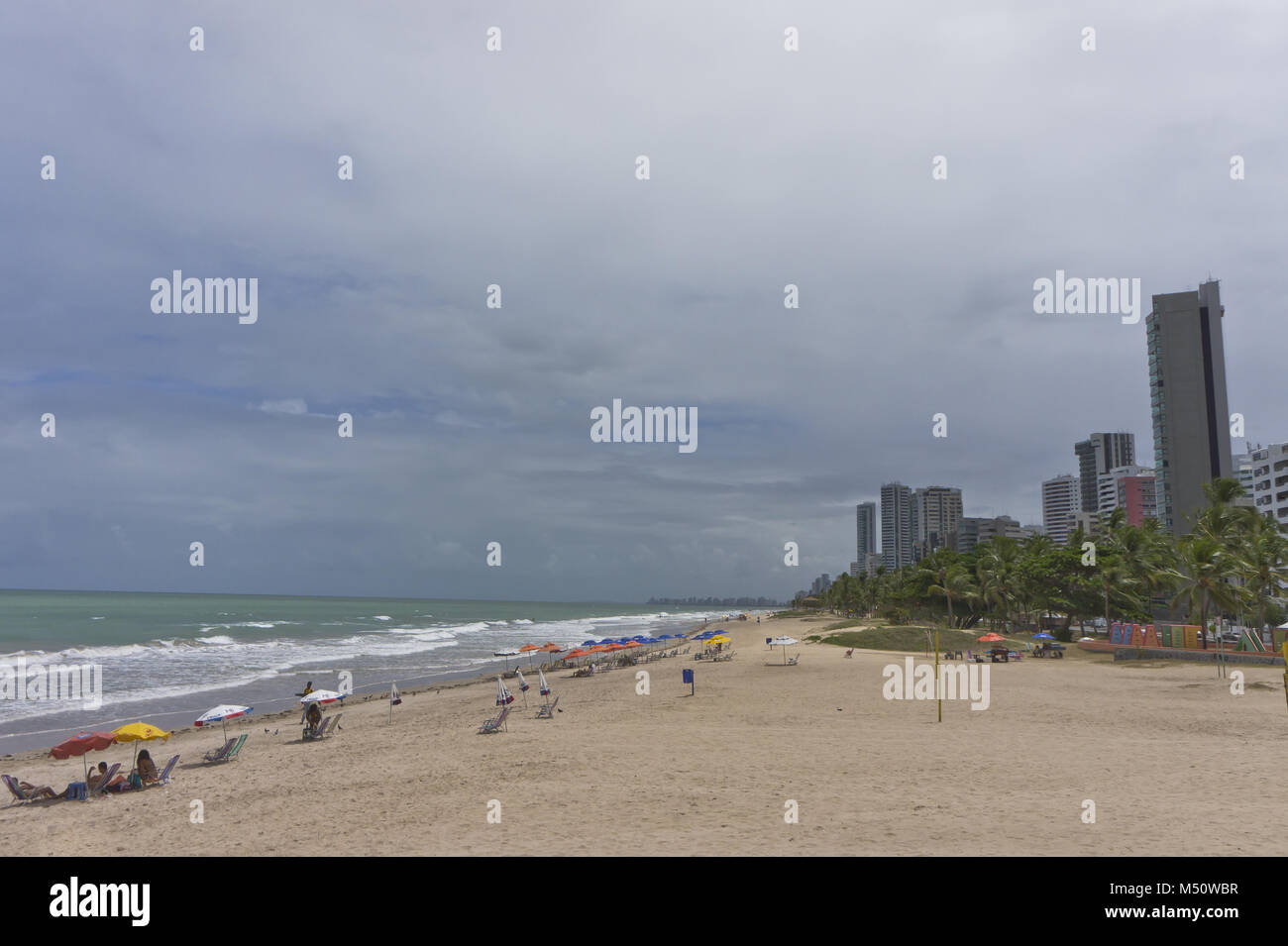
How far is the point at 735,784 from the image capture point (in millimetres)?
11203

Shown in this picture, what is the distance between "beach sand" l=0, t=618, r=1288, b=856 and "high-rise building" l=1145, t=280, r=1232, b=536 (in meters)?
99.4

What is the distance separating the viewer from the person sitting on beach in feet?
45.2

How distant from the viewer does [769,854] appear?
7.76 meters

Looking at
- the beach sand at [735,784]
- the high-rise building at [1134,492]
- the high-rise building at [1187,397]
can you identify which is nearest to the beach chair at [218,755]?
the beach sand at [735,784]

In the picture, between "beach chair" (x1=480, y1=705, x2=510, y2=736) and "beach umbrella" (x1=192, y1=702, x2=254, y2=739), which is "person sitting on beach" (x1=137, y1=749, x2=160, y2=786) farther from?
"beach chair" (x1=480, y1=705, x2=510, y2=736)

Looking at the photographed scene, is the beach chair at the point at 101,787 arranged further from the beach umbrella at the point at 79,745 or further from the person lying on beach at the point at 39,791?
the beach umbrella at the point at 79,745

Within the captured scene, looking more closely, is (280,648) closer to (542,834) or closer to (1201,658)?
(542,834)

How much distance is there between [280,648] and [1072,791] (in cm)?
5082

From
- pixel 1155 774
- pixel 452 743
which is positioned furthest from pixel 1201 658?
pixel 452 743

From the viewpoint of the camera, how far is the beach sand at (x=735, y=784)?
28.2 feet

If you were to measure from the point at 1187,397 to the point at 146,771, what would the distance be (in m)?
126

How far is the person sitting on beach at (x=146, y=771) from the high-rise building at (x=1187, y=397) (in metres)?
118
